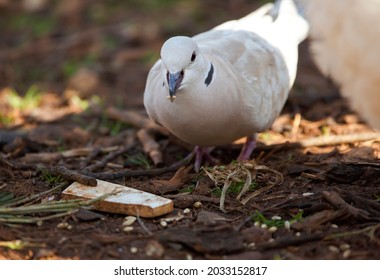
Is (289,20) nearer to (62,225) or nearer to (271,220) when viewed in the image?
(271,220)

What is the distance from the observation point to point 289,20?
548 cm

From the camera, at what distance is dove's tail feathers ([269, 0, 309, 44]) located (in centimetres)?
543

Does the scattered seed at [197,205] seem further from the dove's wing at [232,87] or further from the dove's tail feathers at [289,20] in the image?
the dove's tail feathers at [289,20]

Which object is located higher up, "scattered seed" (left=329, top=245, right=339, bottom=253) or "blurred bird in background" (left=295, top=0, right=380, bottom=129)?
"blurred bird in background" (left=295, top=0, right=380, bottom=129)

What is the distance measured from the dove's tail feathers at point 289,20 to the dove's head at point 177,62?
148 cm

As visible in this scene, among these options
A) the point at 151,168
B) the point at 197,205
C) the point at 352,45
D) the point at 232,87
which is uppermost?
the point at 352,45

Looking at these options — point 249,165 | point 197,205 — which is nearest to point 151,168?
point 249,165

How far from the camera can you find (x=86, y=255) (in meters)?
3.43

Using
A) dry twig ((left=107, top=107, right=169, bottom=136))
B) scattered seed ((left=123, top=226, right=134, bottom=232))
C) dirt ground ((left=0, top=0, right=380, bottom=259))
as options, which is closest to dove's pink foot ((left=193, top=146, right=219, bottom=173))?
dirt ground ((left=0, top=0, right=380, bottom=259))

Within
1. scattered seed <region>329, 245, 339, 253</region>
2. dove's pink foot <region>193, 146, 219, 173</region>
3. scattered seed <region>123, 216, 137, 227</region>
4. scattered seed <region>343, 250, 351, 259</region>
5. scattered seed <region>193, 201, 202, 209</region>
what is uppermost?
scattered seed <region>123, 216, 137, 227</region>

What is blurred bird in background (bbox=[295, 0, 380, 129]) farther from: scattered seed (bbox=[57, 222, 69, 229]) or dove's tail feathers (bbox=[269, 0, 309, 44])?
scattered seed (bbox=[57, 222, 69, 229])

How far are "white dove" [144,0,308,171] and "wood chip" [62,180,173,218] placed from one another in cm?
59

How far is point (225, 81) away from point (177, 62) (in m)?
0.47

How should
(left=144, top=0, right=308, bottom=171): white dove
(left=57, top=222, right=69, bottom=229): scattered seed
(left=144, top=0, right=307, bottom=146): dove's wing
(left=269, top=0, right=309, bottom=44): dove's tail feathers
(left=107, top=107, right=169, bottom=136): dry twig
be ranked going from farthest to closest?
(left=107, top=107, right=169, bottom=136): dry twig, (left=269, top=0, right=309, bottom=44): dove's tail feathers, (left=144, top=0, right=307, bottom=146): dove's wing, (left=144, top=0, right=308, bottom=171): white dove, (left=57, top=222, right=69, bottom=229): scattered seed
